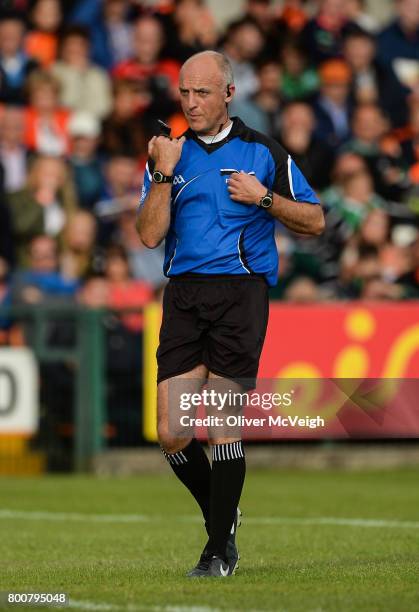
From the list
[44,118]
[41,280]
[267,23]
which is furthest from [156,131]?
[267,23]

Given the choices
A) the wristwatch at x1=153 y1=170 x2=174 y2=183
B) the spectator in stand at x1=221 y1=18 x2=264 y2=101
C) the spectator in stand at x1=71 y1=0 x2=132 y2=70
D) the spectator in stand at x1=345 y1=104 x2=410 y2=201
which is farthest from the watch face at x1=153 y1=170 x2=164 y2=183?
the spectator in stand at x1=71 y1=0 x2=132 y2=70

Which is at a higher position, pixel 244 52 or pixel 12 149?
pixel 244 52

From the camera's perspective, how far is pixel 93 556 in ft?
27.6

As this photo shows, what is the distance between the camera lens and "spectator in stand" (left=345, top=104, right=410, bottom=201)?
18.1m

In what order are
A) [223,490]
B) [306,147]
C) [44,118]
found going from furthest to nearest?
[306,147] → [44,118] → [223,490]

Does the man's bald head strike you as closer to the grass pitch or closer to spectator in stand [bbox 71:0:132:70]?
the grass pitch

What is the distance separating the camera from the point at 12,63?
17.4 meters

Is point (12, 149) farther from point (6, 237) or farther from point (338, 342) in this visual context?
point (338, 342)

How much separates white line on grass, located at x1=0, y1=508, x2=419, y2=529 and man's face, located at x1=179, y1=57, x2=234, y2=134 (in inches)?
156

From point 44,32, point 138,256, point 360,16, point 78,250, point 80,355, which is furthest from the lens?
point 360,16

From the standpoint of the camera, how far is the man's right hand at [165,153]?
6957mm

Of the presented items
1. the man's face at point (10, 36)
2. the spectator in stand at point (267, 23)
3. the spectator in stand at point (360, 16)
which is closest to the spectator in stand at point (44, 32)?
the man's face at point (10, 36)

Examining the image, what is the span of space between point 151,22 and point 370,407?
1155cm

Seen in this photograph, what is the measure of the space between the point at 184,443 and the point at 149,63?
11.6 metres
